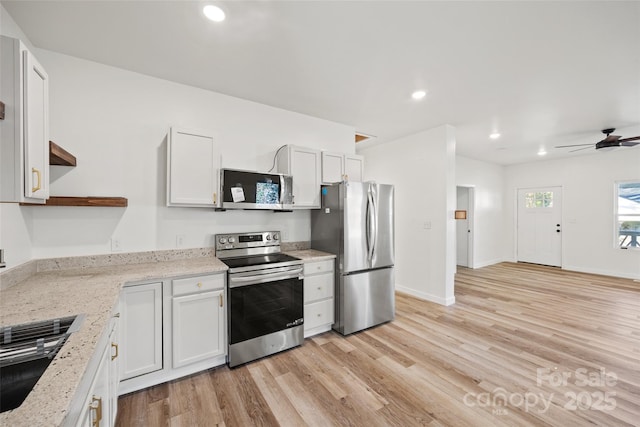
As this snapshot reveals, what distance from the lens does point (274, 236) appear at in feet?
10.1

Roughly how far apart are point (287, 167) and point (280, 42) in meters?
1.27

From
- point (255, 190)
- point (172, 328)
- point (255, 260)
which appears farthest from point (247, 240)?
point (172, 328)

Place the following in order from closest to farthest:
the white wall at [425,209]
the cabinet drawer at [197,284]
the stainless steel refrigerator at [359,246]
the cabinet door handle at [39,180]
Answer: the cabinet door handle at [39,180] < the cabinet drawer at [197,284] < the stainless steel refrigerator at [359,246] < the white wall at [425,209]

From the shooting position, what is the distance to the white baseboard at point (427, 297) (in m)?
3.93

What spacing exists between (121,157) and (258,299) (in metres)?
1.83

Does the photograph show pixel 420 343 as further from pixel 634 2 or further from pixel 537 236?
pixel 537 236

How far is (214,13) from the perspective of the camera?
173 centimetres

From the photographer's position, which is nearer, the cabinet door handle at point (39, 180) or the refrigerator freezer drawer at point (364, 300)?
the cabinet door handle at point (39, 180)

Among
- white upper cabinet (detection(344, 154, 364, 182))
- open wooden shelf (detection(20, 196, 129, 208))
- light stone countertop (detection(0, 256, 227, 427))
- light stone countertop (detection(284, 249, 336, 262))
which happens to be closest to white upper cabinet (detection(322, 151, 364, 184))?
white upper cabinet (detection(344, 154, 364, 182))

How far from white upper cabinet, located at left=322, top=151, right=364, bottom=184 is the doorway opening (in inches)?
162

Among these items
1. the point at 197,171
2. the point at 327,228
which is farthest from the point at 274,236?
the point at 197,171

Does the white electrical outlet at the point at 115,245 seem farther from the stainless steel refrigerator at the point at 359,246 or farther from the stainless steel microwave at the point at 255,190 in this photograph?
the stainless steel refrigerator at the point at 359,246

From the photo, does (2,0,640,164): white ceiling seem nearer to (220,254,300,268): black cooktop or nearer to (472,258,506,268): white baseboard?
(220,254,300,268): black cooktop

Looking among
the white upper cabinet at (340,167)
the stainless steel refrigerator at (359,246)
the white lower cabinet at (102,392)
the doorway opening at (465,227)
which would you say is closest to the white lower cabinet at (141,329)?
the white lower cabinet at (102,392)
